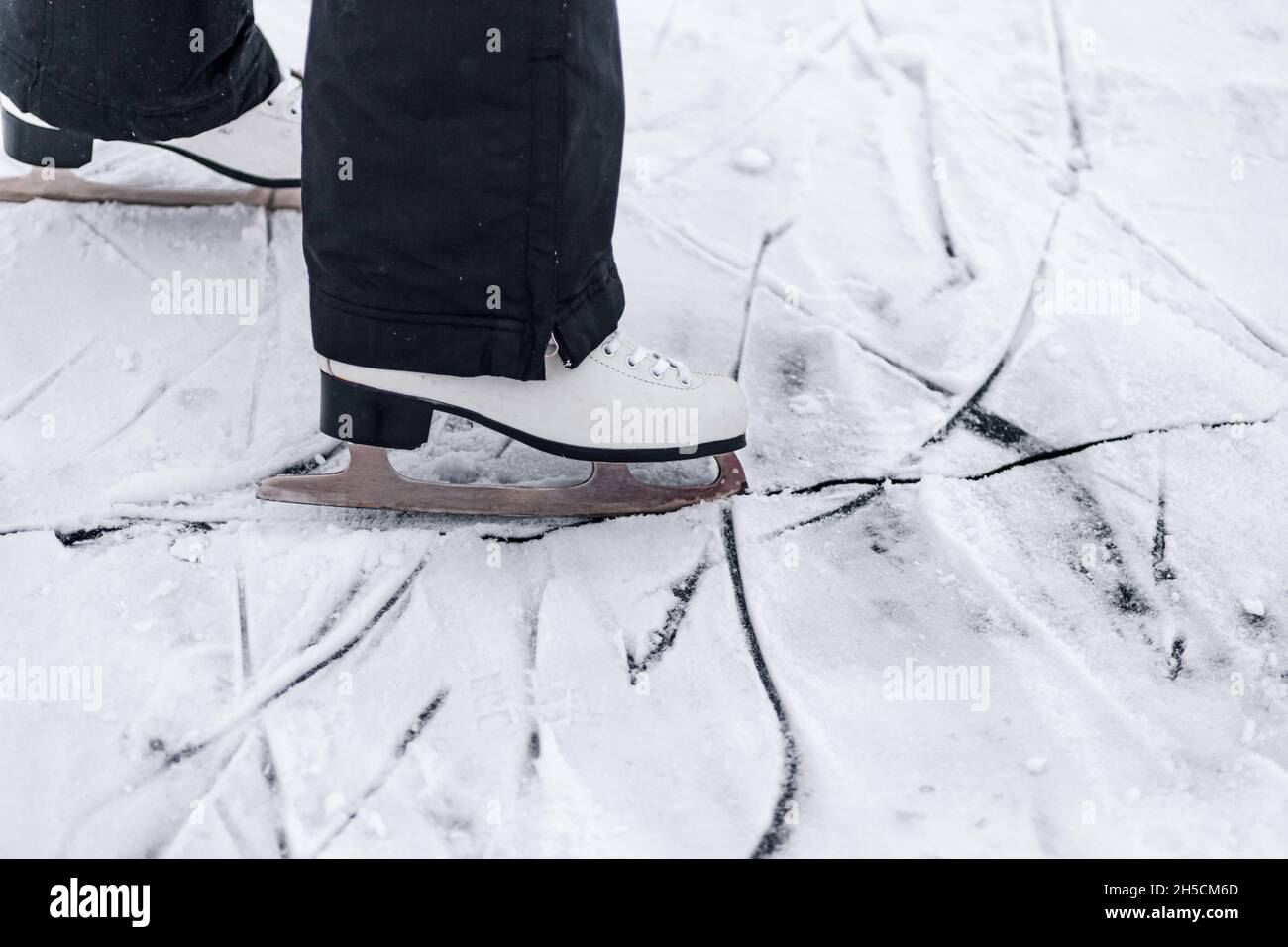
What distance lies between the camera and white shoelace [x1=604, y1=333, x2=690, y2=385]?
3.59ft

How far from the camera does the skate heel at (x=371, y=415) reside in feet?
3.44

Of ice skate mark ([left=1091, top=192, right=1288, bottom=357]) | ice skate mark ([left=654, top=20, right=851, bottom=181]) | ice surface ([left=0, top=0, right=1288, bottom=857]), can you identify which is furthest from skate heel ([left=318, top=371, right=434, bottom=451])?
ice skate mark ([left=1091, top=192, right=1288, bottom=357])

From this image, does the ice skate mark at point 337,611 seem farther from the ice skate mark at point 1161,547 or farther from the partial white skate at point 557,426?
the ice skate mark at point 1161,547

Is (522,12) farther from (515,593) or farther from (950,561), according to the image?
(950,561)

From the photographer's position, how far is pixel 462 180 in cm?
91

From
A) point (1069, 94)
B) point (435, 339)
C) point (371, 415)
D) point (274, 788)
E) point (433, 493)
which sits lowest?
point (274, 788)

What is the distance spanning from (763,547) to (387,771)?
432mm

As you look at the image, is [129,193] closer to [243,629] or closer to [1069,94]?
[243,629]

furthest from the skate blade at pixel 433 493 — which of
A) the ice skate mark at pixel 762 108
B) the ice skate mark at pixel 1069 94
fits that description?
the ice skate mark at pixel 1069 94

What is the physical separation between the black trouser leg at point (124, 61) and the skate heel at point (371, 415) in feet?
1.31

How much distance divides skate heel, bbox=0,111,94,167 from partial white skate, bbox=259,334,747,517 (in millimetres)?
544

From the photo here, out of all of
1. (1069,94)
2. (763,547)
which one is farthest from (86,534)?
(1069,94)
